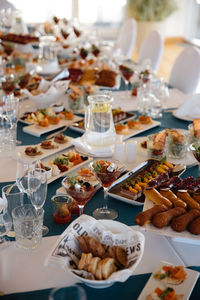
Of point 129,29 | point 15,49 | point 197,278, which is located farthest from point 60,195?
point 129,29

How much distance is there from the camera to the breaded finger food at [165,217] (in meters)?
1.53

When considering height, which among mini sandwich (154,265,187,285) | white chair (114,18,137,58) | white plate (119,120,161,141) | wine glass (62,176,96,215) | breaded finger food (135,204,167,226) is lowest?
mini sandwich (154,265,187,285)

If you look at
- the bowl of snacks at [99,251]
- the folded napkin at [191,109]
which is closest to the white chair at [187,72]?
the folded napkin at [191,109]

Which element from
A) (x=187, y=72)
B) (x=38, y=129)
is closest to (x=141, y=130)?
(x=38, y=129)

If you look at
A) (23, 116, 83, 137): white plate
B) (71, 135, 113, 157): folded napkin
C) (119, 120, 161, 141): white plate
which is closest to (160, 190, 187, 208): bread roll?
(71, 135, 113, 157): folded napkin

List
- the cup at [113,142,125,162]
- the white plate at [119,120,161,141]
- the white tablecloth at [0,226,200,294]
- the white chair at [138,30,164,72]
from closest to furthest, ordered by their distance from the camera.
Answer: the white tablecloth at [0,226,200,294] < the cup at [113,142,125,162] < the white plate at [119,120,161,141] < the white chair at [138,30,164,72]

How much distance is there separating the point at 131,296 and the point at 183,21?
29.5 feet

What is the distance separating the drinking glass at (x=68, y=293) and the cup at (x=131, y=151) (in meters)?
1.00

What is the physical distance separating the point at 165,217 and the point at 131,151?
76 cm

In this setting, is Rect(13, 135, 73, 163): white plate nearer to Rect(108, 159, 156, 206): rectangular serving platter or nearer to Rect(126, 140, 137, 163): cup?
Rect(126, 140, 137, 163): cup

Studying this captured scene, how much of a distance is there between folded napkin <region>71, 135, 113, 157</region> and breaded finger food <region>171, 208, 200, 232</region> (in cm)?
82

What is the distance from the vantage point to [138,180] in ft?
6.48

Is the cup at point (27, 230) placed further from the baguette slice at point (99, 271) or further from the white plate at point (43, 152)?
the white plate at point (43, 152)

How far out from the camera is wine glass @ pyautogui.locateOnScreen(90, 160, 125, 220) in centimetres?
171
